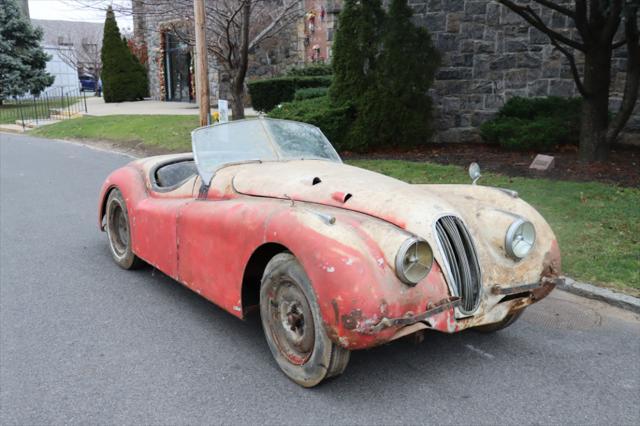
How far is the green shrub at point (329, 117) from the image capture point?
11.6 m

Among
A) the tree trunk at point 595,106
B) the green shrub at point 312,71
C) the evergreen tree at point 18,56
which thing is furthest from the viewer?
the evergreen tree at point 18,56

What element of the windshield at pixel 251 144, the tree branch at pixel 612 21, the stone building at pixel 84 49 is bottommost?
the windshield at pixel 251 144

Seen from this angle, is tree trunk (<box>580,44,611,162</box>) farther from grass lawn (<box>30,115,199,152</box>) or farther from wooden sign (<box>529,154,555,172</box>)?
grass lawn (<box>30,115,199,152</box>)

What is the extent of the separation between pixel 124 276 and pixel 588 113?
7.80 meters

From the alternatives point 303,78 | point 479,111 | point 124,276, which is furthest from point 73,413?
point 303,78

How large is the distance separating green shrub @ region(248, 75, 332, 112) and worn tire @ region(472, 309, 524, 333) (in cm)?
1485

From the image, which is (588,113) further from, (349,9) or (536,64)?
(349,9)

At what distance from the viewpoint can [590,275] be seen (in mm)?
5121

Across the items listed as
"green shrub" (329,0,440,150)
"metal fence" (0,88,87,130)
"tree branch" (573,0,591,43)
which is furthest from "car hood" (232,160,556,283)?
"metal fence" (0,88,87,130)

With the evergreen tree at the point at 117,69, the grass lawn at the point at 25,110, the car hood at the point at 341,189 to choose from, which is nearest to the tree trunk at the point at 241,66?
the car hood at the point at 341,189

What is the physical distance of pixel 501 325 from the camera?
404cm

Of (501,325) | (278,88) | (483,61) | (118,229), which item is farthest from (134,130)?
(501,325)

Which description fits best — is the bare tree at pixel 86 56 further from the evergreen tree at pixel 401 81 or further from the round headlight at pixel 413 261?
the round headlight at pixel 413 261

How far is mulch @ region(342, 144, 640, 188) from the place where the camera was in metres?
8.84
